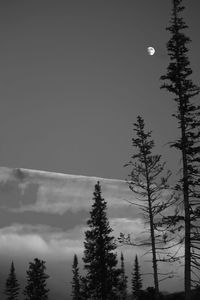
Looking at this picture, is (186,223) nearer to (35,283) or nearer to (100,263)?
(100,263)

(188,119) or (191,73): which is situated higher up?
(191,73)

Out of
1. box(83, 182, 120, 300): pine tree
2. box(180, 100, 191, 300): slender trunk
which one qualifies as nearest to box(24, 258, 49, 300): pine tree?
box(83, 182, 120, 300): pine tree

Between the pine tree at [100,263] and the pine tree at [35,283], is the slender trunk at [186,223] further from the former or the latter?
the pine tree at [35,283]

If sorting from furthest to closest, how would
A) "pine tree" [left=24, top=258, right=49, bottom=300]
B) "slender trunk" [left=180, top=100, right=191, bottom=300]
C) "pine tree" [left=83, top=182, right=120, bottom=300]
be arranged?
"pine tree" [left=24, top=258, right=49, bottom=300], "pine tree" [left=83, top=182, right=120, bottom=300], "slender trunk" [left=180, top=100, right=191, bottom=300]

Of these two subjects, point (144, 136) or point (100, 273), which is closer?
point (144, 136)

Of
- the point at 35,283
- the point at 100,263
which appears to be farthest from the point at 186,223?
the point at 35,283

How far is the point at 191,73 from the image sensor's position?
25.8 metres

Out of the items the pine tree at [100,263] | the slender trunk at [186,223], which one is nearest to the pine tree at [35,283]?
the pine tree at [100,263]

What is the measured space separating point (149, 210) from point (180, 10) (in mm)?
12950

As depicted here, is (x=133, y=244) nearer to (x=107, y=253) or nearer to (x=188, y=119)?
(x=188, y=119)

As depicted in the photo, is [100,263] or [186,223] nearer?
[186,223]

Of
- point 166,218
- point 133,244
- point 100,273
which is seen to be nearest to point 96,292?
point 100,273

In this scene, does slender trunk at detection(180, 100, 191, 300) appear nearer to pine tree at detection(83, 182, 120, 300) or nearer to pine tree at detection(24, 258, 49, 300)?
pine tree at detection(83, 182, 120, 300)

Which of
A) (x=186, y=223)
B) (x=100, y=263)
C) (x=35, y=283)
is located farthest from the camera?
(x=35, y=283)
